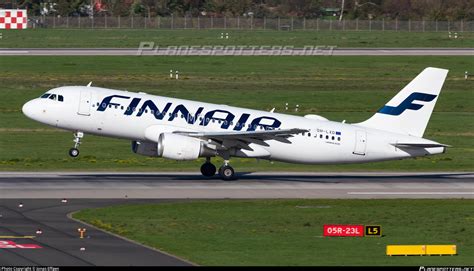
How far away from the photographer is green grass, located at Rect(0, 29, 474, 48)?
138125 millimetres

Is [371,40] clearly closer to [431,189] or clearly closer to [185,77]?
[185,77]

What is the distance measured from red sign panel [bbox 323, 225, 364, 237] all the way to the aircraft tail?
1764 cm

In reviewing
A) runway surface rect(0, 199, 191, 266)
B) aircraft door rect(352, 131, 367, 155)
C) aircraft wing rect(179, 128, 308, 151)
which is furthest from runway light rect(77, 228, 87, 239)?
aircraft door rect(352, 131, 367, 155)

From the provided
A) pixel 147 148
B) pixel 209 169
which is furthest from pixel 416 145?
pixel 147 148

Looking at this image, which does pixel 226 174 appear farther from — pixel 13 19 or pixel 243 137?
pixel 13 19

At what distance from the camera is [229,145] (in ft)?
180

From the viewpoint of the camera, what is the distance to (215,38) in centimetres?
14700

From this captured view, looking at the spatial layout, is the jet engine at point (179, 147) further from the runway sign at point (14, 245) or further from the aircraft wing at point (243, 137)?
the runway sign at point (14, 245)

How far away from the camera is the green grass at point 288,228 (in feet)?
114

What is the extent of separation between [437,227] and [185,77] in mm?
63827

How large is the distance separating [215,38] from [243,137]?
93.8 meters

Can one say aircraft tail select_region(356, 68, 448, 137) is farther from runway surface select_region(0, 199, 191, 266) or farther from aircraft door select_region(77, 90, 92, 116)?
runway surface select_region(0, 199, 191, 266)

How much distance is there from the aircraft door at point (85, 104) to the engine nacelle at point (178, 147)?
4.27 meters

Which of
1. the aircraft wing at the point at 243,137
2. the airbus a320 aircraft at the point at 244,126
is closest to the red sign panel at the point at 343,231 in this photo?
the aircraft wing at the point at 243,137
